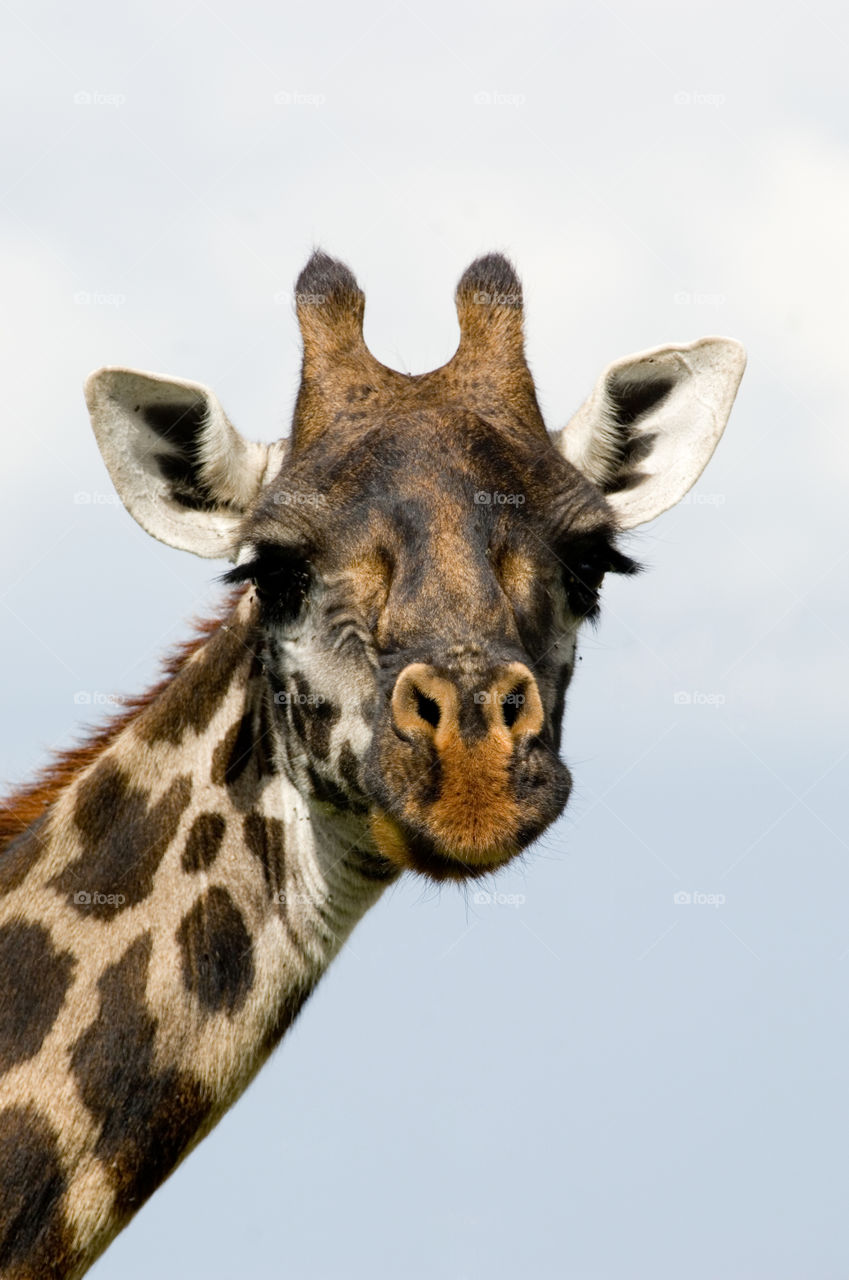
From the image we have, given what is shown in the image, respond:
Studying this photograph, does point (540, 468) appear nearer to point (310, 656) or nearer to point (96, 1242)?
point (310, 656)

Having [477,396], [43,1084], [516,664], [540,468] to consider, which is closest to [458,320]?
[477,396]

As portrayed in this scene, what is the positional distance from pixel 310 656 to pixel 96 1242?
3318mm

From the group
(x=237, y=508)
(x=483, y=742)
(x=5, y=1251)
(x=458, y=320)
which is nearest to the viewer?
(x=483, y=742)

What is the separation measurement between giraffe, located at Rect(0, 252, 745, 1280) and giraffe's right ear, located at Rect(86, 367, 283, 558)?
0.02m

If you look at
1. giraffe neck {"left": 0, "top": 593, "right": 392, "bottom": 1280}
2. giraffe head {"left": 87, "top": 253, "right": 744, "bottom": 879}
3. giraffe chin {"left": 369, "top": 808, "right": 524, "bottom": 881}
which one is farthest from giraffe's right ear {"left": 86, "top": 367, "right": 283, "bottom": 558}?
giraffe chin {"left": 369, "top": 808, "right": 524, "bottom": 881}

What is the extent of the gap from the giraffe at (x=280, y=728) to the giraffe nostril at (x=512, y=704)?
0.05 ft

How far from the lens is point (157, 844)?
9414 millimetres

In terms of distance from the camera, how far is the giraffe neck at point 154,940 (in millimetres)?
8594

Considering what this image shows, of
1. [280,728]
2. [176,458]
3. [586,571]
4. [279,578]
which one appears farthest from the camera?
[176,458]

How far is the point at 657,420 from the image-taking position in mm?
10422

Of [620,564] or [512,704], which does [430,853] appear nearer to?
[512,704]

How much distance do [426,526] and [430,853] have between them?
1782 mm

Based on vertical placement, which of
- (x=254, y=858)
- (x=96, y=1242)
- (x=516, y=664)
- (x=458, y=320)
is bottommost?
(x=96, y=1242)

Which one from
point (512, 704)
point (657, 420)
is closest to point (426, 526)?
point (512, 704)
